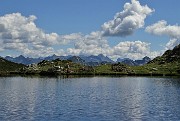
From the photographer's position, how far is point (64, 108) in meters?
91.6

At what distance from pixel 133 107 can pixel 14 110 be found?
3239 cm

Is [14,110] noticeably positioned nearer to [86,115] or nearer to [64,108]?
[64,108]

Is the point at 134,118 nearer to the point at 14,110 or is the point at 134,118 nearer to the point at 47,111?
the point at 47,111

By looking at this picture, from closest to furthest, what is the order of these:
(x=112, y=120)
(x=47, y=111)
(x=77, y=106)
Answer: (x=112, y=120)
(x=47, y=111)
(x=77, y=106)

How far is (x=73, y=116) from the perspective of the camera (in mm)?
78438

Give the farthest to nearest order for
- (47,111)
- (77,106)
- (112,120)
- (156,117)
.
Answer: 1. (77,106)
2. (47,111)
3. (156,117)
4. (112,120)

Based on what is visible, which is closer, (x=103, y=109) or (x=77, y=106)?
(x=103, y=109)

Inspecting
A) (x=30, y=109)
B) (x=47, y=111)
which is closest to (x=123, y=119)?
(x=47, y=111)

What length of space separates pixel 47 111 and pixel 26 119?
12.4 meters

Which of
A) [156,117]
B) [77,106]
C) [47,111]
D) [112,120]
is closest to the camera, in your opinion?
[112,120]

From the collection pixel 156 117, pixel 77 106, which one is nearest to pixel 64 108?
pixel 77 106

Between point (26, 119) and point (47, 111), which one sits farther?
point (47, 111)

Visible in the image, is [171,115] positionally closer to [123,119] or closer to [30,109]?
[123,119]

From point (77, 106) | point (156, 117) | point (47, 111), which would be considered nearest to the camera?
point (156, 117)
